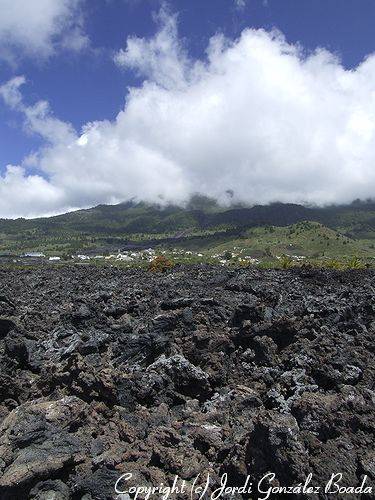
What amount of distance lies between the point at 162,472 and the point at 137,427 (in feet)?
4.95

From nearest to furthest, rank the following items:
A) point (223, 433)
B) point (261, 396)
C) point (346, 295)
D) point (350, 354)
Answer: point (223, 433)
point (261, 396)
point (350, 354)
point (346, 295)

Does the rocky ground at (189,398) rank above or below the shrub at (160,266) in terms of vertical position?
above

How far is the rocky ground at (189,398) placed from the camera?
269 inches

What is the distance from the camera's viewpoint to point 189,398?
998 cm

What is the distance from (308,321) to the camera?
1236 cm

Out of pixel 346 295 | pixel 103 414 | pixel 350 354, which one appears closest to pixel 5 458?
pixel 103 414

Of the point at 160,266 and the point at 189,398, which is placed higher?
the point at 189,398

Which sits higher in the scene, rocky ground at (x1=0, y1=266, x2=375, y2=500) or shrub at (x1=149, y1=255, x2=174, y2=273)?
rocky ground at (x1=0, y1=266, x2=375, y2=500)

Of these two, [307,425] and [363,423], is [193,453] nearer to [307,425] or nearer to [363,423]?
[307,425]

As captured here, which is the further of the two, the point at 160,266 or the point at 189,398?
the point at 160,266

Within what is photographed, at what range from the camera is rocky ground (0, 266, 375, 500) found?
22.4 ft

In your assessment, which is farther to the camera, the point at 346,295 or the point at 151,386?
the point at 346,295

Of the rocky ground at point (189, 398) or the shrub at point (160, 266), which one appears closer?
the rocky ground at point (189, 398)

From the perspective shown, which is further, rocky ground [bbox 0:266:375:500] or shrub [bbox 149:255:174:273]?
shrub [bbox 149:255:174:273]
